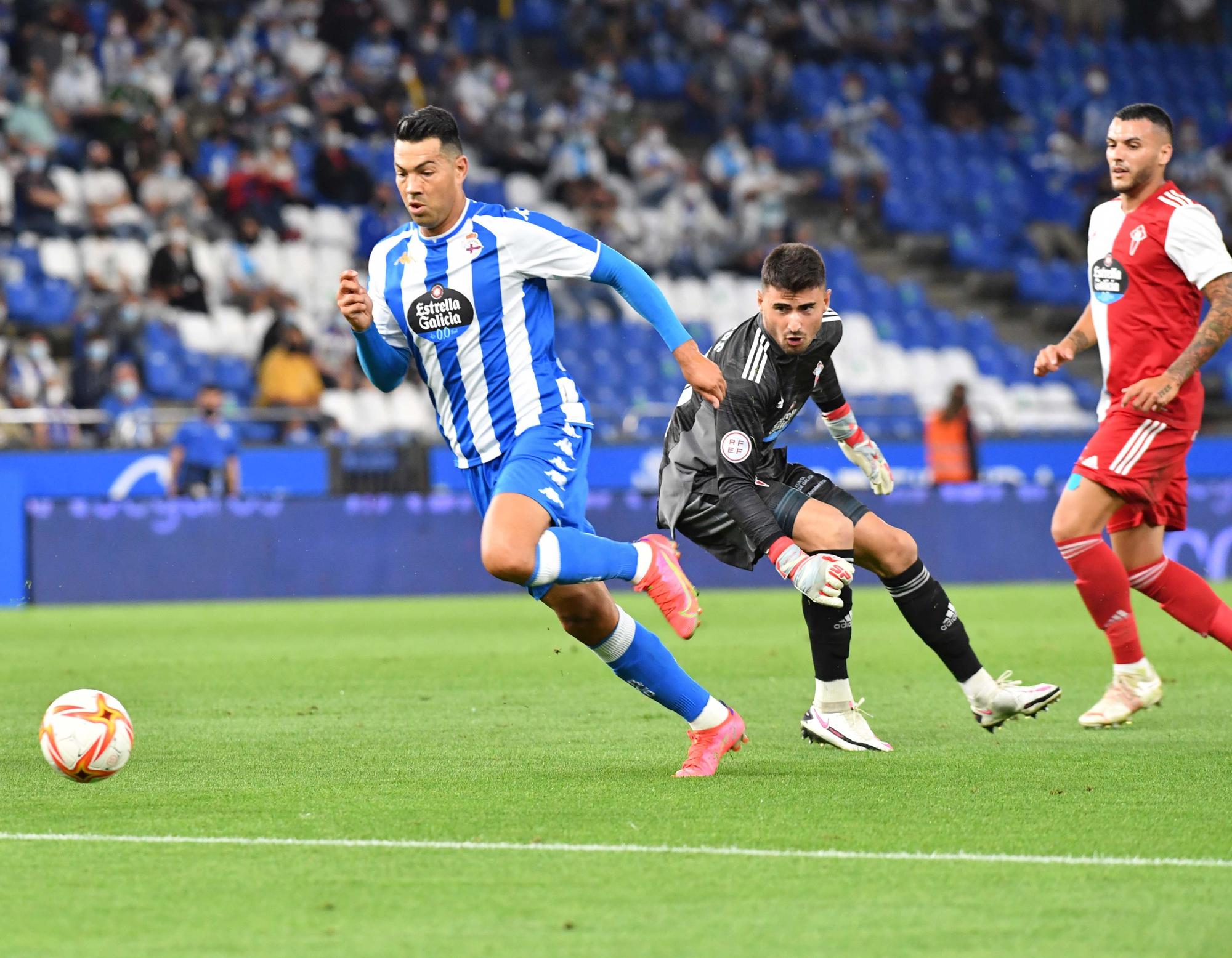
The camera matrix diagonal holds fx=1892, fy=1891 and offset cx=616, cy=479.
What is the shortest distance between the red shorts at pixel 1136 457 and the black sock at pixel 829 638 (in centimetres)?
122

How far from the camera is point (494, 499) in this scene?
239 inches

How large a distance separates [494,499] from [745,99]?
20.7 m

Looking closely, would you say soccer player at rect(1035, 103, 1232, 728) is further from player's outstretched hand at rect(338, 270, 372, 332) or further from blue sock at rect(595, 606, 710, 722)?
player's outstretched hand at rect(338, 270, 372, 332)

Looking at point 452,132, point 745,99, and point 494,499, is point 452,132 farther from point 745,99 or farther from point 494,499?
point 745,99

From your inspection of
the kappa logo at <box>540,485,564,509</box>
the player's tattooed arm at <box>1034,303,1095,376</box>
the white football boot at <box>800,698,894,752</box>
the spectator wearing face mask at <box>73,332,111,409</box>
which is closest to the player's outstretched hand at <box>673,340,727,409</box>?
the kappa logo at <box>540,485,564,509</box>

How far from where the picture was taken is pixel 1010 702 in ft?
21.9

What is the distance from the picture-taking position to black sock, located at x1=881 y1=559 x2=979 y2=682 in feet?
22.1

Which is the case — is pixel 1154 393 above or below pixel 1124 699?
above

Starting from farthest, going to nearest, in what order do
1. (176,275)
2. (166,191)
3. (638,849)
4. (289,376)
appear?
(166,191), (176,275), (289,376), (638,849)

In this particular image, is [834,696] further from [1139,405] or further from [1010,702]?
[1139,405]

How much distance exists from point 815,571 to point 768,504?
23.5 inches

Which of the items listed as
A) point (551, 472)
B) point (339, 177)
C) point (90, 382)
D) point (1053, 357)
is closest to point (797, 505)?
point (551, 472)

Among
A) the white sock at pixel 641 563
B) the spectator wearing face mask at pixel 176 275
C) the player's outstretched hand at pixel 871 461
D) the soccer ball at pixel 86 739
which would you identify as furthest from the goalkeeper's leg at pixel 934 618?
the spectator wearing face mask at pixel 176 275

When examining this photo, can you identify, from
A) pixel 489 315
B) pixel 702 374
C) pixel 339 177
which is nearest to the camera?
pixel 702 374
